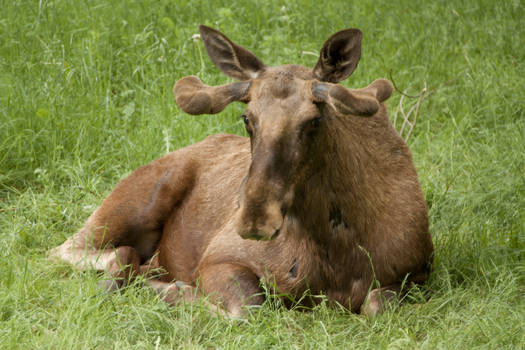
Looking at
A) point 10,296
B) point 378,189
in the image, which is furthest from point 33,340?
point 378,189

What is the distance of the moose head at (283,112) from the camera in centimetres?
433

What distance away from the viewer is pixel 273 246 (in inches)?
207

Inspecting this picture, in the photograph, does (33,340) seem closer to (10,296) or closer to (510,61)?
(10,296)

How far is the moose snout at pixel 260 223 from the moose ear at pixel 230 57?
984 mm

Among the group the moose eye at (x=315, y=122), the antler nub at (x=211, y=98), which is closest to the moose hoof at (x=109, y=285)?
the antler nub at (x=211, y=98)

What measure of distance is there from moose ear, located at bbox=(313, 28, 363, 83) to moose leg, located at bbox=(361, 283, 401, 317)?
1.33 m

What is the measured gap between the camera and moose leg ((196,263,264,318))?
5.07 m

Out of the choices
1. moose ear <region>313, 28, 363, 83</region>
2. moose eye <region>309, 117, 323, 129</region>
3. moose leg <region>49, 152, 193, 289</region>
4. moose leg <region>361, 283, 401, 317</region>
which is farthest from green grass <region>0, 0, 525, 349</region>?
moose ear <region>313, 28, 363, 83</region>

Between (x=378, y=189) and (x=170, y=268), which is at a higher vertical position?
(x=378, y=189)

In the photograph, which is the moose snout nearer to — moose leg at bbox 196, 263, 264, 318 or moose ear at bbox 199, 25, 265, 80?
moose leg at bbox 196, 263, 264, 318

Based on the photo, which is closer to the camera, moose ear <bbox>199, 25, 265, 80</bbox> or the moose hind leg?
moose ear <bbox>199, 25, 265, 80</bbox>

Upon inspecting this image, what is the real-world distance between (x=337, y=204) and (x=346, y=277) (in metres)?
0.49

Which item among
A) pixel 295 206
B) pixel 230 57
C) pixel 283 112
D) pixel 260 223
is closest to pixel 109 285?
pixel 295 206

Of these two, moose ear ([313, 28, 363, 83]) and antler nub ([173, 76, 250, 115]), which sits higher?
moose ear ([313, 28, 363, 83])
